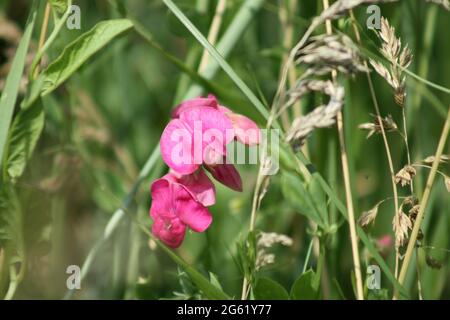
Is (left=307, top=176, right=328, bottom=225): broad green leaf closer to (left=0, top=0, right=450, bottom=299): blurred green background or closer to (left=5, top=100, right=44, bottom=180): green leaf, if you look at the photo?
(left=0, top=0, right=450, bottom=299): blurred green background

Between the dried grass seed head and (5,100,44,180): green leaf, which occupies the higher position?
the dried grass seed head

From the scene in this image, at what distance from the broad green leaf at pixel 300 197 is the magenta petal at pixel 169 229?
0.13m

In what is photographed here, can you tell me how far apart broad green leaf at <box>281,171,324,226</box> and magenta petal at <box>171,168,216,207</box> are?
0.09 metres

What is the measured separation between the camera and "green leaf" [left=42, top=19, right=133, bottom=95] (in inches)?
36.2

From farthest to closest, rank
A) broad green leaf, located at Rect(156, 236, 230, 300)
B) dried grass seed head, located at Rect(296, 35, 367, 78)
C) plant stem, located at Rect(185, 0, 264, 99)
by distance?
plant stem, located at Rect(185, 0, 264, 99) → broad green leaf, located at Rect(156, 236, 230, 300) → dried grass seed head, located at Rect(296, 35, 367, 78)

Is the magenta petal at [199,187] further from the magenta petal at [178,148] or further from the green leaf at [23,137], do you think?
the green leaf at [23,137]

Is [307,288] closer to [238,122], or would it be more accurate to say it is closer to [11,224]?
[238,122]

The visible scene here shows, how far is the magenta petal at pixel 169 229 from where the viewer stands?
2.85ft

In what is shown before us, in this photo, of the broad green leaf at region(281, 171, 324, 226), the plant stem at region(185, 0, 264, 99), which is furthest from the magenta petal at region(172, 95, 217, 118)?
the plant stem at region(185, 0, 264, 99)

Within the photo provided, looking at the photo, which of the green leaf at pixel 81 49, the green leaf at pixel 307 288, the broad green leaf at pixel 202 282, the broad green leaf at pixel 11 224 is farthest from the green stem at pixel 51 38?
the green leaf at pixel 307 288

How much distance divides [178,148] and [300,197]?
5.9 inches

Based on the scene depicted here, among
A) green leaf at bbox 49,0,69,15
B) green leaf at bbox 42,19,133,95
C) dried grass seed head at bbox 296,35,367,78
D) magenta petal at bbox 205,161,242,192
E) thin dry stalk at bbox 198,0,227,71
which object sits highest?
thin dry stalk at bbox 198,0,227,71

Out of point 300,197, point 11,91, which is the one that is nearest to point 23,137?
point 11,91
